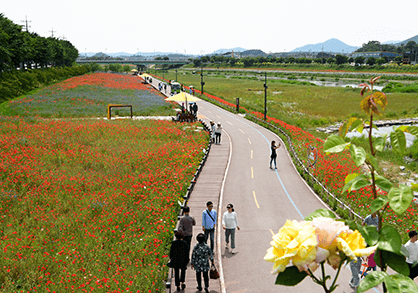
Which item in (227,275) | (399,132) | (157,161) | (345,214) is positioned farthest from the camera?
(157,161)

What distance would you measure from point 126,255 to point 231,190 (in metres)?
8.56

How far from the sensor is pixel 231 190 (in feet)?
61.0

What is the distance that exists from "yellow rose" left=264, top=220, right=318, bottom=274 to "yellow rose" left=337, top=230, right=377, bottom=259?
0.57ft

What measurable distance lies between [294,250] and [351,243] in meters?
0.40

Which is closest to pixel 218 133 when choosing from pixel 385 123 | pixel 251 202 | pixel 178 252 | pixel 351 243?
pixel 251 202

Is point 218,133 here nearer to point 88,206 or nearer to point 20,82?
point 88,206

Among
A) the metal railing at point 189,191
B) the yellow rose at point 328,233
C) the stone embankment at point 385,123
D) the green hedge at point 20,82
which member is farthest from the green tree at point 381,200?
the green hedge at point 20,82

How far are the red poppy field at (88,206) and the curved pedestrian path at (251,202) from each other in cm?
147

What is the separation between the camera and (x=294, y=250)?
82.7 inches

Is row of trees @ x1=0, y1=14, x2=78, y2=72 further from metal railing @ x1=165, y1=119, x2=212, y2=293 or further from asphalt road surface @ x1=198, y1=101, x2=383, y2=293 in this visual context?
asphalt road surface @ x1=198, y1=101, x2=383, y2=293

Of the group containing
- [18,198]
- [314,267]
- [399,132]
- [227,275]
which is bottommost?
[227,275]

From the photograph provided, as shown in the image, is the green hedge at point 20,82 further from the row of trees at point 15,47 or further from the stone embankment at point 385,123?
the stone embankment at point 385,123

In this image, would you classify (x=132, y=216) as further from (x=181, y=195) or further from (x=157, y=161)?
(x=157, y=161)

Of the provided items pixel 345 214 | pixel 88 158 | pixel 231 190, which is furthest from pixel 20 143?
pixel 345 214
